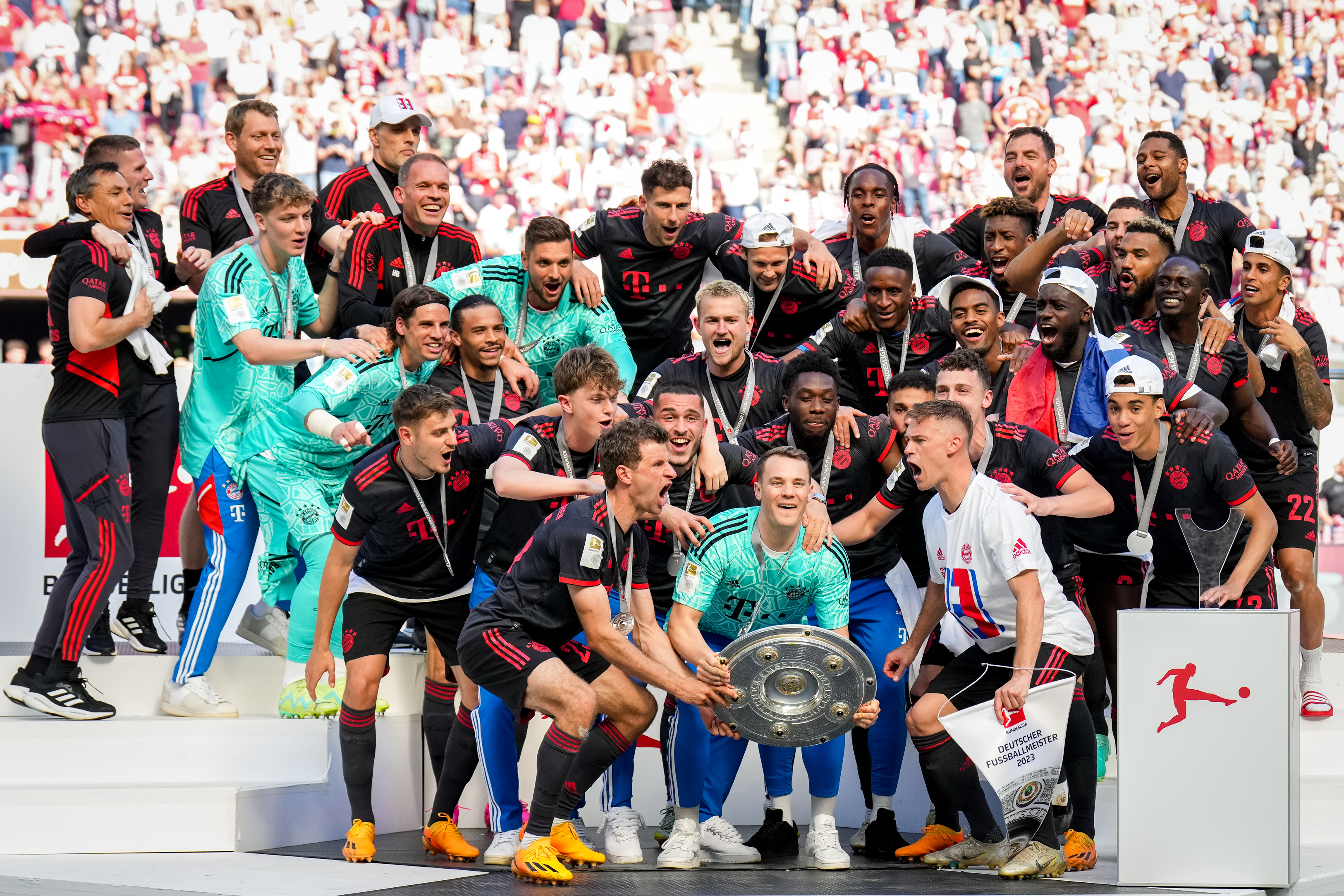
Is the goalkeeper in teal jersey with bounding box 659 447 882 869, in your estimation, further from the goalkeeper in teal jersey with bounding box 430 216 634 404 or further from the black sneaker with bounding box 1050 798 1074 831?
the goalkeeper in teal jersey with bounding box 430 216 634 404

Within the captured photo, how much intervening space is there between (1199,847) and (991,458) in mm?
1528

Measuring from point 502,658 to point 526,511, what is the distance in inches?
30.1

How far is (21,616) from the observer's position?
22.2ft

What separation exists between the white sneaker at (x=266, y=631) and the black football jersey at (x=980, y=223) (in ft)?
12.0

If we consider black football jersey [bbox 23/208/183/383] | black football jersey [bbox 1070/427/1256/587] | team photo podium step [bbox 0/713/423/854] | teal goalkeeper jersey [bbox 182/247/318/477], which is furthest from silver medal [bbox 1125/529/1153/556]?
black football jersey [bbox 23/208/183/383]

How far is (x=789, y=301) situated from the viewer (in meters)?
6.41

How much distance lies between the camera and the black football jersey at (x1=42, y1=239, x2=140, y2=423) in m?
5.53

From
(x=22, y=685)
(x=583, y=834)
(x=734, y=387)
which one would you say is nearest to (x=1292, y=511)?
(x=734, y=387)

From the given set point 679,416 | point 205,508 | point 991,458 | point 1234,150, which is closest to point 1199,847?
point 991,458

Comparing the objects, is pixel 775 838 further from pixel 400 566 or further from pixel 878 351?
pixel 878 351

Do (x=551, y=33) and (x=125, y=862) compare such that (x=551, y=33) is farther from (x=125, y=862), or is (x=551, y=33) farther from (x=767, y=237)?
(x=125, y=862)

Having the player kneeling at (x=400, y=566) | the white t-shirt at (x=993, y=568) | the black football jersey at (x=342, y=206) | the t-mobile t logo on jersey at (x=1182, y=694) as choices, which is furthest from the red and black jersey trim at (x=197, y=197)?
the t-mobile t logo on jersey at (x=1182, y=694)

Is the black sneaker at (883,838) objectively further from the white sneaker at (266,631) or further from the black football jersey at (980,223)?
the black football jersey at (980,223)

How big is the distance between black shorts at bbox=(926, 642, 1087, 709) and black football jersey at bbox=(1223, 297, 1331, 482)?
174 cm
